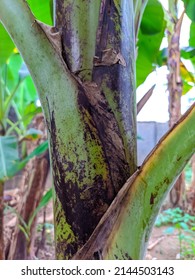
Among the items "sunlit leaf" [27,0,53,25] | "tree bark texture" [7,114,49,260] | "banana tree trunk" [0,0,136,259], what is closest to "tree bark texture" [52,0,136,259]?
"banana tree trunk" [0,0,136,259]

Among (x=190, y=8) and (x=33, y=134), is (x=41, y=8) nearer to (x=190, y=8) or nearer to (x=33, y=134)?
(x=190, y=8)

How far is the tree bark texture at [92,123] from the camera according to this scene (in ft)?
0.81

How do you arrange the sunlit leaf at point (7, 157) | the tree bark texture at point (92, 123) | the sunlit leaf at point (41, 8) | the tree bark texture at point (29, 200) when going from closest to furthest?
1. the tree bark texture at point (92, 123)
2. the sunlit leaf at point (41, 8)
3. the sunlit leaf at point (7, 157)
4. the tree bark texture at point (29, 200)

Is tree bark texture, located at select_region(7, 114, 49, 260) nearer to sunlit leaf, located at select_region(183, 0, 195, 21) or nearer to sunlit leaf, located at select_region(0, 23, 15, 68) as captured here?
sunlit leaf, located at select_region(0, 23, 15, 68)

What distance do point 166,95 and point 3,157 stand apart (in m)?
1.02

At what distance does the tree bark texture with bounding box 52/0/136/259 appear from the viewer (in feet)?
0.81

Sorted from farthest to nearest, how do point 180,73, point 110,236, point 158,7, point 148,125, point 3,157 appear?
point 148,125 < point 180,73 < point 3,157 < point 158,7 < point 110,236

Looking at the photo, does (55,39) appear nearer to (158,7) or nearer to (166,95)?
(158,7)

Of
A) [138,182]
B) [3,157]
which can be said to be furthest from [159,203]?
[3,157]

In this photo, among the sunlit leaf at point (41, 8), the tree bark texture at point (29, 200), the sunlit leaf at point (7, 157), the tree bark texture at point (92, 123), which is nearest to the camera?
the tree bark texture at point (92, 123)

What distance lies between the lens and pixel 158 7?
631 mm

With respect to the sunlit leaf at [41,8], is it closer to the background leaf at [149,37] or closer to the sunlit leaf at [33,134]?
the background leaf at [149,37]

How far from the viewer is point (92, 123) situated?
0.25 m

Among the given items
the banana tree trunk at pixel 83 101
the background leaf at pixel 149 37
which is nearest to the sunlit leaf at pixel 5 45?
the background leaf at pixel 149 37
